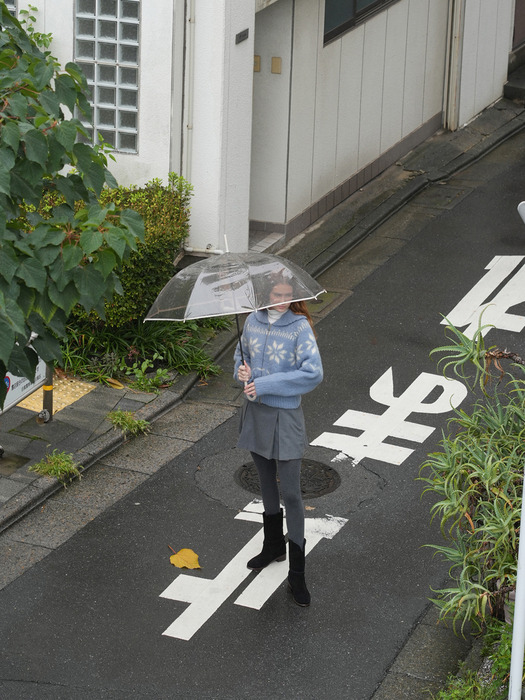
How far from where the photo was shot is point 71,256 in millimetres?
4809

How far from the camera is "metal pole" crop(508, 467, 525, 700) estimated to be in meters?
5.13

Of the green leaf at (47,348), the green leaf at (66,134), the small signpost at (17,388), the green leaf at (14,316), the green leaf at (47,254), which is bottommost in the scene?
the small signpost at (17,388)

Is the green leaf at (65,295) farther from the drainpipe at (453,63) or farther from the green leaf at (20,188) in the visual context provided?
the drainpipe at (453,63)

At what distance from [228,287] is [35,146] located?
1.89 m

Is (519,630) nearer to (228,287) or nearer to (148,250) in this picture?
(228,287)

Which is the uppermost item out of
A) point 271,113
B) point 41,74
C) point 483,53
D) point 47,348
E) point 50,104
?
point 41,74

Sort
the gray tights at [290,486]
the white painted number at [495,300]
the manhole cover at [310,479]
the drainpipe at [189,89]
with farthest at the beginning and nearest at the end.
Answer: the white painted number at [495,300] < the drainpipe at [189,89] < the manhole cover at [310,479] < the gray tights at [290,486]

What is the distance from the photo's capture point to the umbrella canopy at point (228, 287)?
6.41m

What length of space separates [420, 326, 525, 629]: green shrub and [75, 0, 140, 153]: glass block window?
6.30 metres

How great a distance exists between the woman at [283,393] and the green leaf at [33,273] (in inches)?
87.7

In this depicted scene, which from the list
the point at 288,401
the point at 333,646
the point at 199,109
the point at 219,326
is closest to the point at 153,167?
the point at 199,109

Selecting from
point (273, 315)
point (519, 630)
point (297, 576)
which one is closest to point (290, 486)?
point (297, 576)

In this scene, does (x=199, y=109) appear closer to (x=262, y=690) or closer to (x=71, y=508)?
(x=71, y=508)

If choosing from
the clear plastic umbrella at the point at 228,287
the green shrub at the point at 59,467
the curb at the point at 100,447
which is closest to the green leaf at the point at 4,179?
A: the clear plastic umbrella at the point at 228,287
